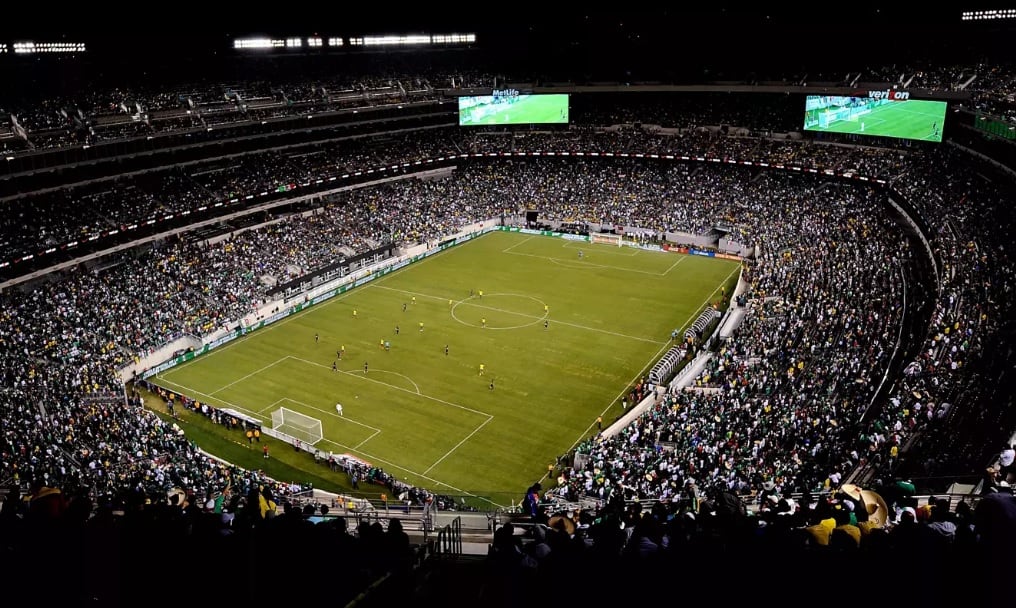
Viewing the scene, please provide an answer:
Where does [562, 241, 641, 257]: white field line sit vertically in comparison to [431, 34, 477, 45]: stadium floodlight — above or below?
below

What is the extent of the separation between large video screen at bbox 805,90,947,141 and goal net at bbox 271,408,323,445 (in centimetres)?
4784

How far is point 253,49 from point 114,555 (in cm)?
6742

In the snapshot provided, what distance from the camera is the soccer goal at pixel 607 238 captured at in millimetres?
62106

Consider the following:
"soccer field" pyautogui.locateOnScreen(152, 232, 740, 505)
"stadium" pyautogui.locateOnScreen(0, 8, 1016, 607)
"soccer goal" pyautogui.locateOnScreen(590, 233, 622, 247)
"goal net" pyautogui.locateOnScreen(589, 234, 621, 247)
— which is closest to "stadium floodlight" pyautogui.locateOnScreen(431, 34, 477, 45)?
"stadium" pyautogui.locateOnScreen(0, 8, 1016, 607)

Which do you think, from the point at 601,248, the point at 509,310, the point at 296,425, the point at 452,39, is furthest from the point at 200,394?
the point at 452,39

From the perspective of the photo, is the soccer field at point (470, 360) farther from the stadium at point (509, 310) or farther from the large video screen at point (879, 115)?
the large video screen at point (879, 115)

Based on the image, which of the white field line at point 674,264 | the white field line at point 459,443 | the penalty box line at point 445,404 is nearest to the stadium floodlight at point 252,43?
the penalty box line at point 445,404

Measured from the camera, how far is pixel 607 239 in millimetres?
62656

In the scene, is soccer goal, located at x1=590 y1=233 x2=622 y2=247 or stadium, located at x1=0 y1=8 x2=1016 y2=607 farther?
soccer goal, located at x1=590 y1=233 x2=622 y2=247

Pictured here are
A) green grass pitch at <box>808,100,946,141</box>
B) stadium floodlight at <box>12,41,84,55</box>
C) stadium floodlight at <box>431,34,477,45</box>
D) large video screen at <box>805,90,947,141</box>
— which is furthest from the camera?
stadium floodlight at <box>431,34,477,45</box>

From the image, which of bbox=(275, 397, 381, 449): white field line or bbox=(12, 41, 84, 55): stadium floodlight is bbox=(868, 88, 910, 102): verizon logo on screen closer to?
bbox=(275, 397, 381, 449): white field line

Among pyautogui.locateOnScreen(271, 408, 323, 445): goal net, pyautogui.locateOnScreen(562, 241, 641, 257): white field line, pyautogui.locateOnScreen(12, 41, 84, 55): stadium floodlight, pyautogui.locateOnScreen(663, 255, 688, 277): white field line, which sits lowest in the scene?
pyautogui.locateOnScreen(271, 408, 323, 445): goal net

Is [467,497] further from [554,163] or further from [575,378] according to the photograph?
[554,163]

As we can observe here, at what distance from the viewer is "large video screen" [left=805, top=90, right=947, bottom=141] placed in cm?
5510
